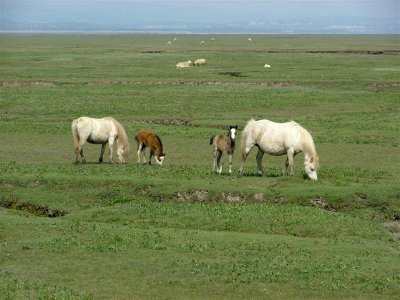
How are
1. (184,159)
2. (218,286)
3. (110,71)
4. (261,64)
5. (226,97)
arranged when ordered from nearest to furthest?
1. (218,286)
2. (184,159)
3. (226,97)
4. (110,71)
5. (261,64)

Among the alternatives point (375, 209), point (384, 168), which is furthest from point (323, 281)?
point (384, 168)

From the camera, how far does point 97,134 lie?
32250 millimetres

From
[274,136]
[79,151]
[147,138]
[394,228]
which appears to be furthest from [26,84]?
[394,228]

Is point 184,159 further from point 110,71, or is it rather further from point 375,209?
point 110,71

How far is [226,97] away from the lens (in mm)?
58281

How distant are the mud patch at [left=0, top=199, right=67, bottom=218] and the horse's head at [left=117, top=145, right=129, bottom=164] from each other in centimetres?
671

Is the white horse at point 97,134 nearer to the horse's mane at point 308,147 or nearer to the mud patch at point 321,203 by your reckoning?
the horse's mane at point 308,147

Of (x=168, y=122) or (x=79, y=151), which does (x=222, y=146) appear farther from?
(x=168, y=122)

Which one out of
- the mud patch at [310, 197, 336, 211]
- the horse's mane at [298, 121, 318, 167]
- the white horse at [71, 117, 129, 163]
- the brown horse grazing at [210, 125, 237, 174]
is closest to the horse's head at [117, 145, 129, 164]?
the white horse at [71, 117, 129, 163]

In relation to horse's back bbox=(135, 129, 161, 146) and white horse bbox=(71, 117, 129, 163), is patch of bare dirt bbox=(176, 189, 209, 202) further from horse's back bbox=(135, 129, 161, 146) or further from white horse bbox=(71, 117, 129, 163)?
white horse bbox=(71, 117, 129, 163)

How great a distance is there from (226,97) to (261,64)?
38.9m

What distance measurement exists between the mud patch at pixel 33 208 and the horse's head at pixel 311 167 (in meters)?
8.89

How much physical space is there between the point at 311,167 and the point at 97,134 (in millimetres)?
9441

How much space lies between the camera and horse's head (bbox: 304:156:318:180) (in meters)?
28.1
